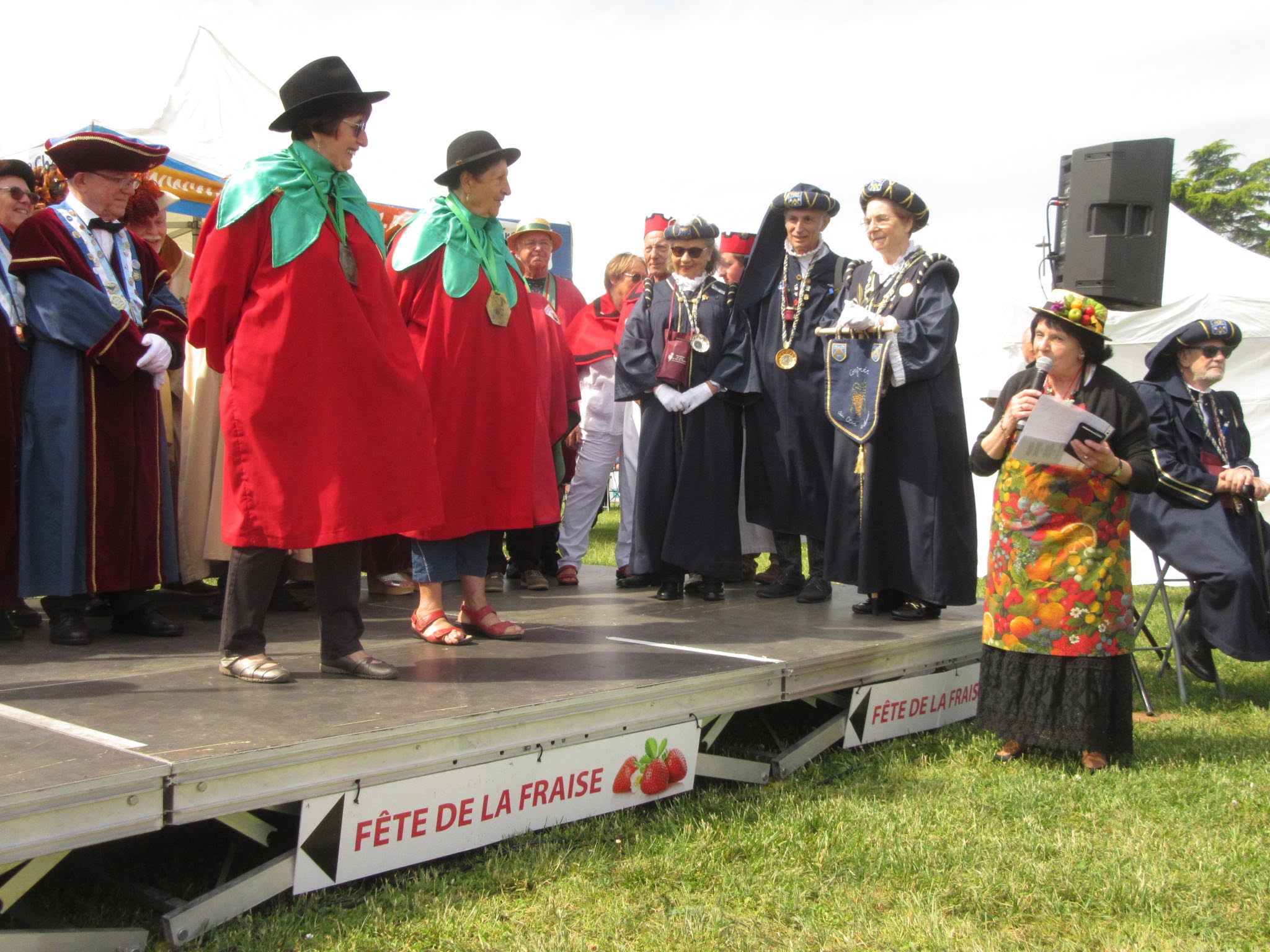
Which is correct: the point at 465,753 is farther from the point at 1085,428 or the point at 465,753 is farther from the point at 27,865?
the point at 1085,428

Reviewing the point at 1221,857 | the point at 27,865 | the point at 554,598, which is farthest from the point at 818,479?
the point at 27,865

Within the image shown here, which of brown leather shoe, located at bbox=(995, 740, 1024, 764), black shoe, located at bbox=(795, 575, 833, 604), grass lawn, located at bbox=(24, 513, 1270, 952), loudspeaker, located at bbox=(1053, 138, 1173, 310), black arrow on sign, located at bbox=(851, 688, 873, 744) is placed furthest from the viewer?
loudspeaker, located at bbox=(1053, 138, 1173, 310)

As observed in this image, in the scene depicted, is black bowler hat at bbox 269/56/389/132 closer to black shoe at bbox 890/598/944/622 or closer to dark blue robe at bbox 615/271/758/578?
dark blue robe at bbox 615/271/758/578

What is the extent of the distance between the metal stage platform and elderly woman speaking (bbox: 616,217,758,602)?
0.27 m

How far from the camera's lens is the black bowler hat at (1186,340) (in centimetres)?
555

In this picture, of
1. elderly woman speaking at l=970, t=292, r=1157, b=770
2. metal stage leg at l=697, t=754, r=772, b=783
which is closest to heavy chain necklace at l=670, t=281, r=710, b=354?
elderly woman speaking at l=970, t=292, r=1157, b=770

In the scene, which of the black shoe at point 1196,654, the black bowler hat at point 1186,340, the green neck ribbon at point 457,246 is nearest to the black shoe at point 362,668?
the green neck ribbon at point 457,246

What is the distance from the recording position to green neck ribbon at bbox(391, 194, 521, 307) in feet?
13.4

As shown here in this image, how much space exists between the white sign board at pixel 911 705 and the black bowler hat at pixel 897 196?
6.15 ft

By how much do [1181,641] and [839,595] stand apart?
1711mm

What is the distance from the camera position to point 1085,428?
3783 mm

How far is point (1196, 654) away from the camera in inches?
223

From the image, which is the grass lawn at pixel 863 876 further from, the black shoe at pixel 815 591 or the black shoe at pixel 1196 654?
the black shoe at pixel 1196 654

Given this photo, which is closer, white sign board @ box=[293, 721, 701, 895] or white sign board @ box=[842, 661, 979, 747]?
white sign board @ box=[293, 721, 701, 895]
